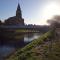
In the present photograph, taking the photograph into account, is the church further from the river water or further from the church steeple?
the river water

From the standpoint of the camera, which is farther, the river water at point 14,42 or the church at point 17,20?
the river water at point 14,42

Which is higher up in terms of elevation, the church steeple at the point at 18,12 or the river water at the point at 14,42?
the church steeple at the point at 18,12

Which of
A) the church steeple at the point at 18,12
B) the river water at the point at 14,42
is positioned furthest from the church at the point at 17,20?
the river water at the point at 14,42

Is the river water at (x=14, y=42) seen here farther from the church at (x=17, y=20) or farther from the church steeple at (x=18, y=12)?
the church steeple at (x=18, y=12)

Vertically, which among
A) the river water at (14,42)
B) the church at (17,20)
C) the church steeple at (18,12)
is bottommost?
the river water at (14,42)

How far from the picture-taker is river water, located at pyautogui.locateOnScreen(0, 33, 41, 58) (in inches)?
112

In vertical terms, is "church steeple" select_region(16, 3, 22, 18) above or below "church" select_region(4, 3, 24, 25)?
above

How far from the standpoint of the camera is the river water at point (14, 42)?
286 cm

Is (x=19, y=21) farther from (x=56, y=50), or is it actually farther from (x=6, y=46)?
(x=56, y=50)

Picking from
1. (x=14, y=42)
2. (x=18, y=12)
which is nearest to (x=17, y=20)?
(x=18, y=12)

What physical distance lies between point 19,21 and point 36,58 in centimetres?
115

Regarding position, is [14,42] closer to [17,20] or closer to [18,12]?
[17,20]

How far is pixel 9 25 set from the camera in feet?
9.54

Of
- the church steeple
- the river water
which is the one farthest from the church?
the river water
